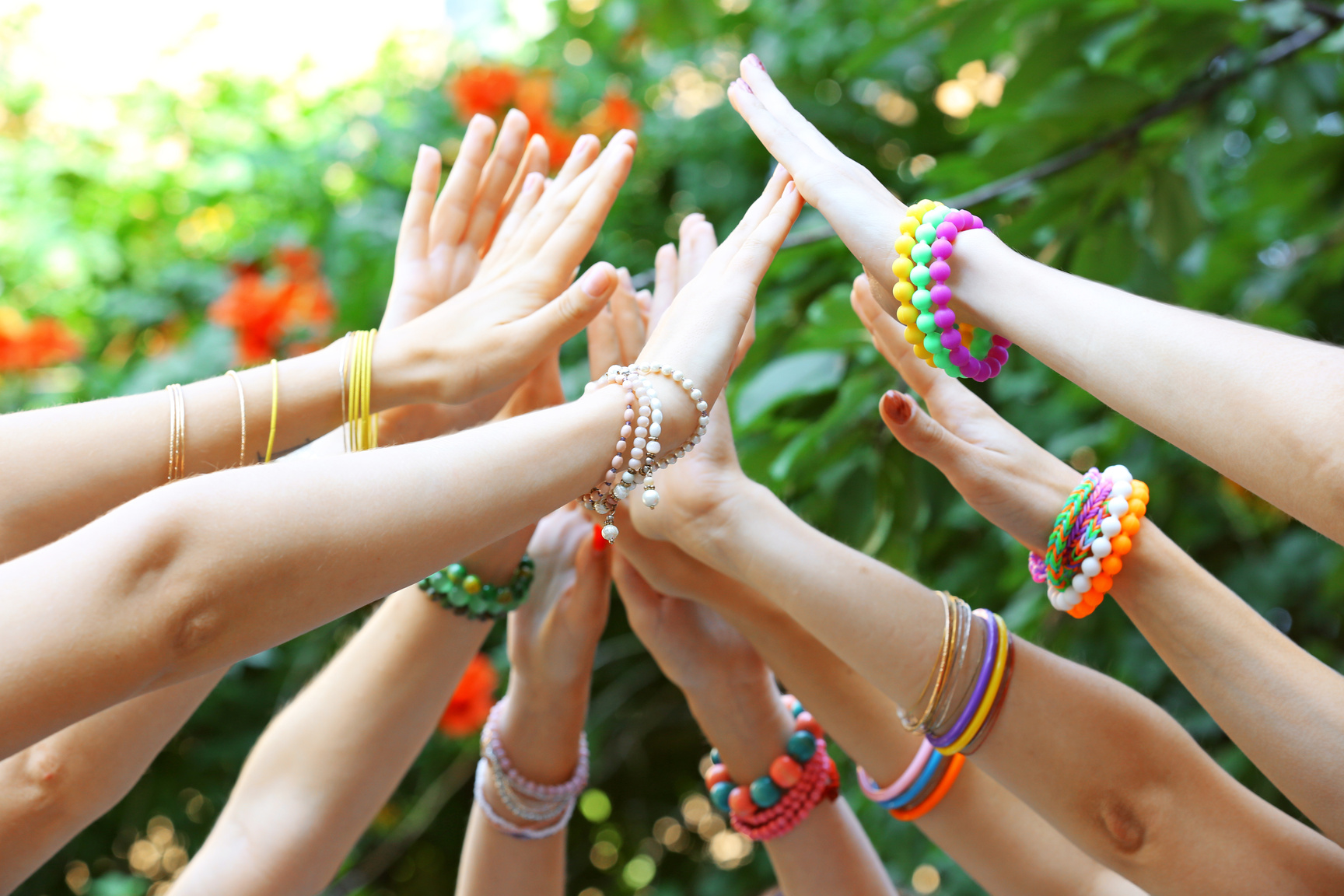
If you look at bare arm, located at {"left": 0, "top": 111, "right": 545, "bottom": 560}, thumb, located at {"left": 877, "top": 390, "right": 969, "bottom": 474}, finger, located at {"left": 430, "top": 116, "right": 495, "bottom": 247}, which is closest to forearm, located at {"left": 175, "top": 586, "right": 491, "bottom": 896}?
bare arm, located at {"left": 0, "top": 111, "right": 545, "bottom": 560}

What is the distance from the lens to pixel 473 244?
123 centimetres

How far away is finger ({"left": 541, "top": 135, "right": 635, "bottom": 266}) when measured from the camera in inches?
42.2

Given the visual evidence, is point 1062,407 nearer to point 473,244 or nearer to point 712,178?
point 712,178

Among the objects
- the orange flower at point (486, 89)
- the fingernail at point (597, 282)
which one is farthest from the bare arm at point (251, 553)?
the orange flower at point (486, 89)

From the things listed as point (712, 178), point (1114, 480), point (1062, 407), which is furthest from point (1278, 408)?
point (712, 178)

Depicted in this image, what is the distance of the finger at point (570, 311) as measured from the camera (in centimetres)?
96

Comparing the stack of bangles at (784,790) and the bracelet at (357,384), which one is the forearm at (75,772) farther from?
the stack of bangles at (784,790)

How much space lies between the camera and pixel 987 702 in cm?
84

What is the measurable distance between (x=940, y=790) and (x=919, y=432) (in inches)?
14.4

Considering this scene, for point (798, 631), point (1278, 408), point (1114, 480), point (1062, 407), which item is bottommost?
point (1062, 407)

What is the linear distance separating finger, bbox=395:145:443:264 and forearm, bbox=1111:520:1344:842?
868mm

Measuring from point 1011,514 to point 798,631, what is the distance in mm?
246

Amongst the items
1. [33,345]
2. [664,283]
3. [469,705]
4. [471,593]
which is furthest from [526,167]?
[33,345]

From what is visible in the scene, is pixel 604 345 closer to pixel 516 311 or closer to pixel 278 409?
pixel 516 311
